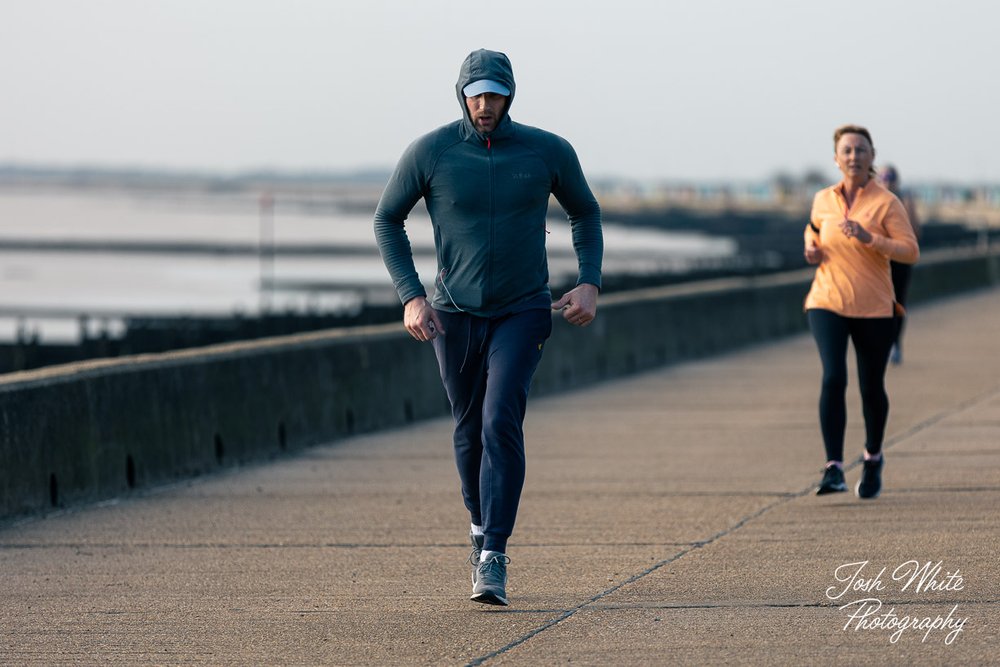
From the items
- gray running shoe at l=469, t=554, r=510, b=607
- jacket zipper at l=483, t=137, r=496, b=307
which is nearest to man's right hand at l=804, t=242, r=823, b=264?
jacket zipper at l=483, t=137, r=496, b=307

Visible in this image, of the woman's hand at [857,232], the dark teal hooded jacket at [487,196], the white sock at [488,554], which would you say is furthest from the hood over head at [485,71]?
the woman's hand at [857,232]

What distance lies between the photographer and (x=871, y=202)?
31.8 ft

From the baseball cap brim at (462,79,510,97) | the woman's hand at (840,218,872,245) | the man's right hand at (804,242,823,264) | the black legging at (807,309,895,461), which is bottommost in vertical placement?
the black legging at (807,309,895,461)

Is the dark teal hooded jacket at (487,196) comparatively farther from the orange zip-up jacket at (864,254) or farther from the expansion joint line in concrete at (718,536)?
the orange zip-up jacket at (864,254)

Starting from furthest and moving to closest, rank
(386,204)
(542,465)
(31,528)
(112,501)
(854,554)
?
(542,465), (112,501), (31,528), (854,554), (386,204)

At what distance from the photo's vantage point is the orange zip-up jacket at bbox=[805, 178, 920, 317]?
962 centimetres

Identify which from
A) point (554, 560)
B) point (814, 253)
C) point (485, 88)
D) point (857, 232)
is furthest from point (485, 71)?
point (814, 253)

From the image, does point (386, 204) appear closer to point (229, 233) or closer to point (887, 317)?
point (887, 317)

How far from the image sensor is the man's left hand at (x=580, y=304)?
717cm

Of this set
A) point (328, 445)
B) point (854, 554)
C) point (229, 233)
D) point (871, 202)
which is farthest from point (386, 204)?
point (229, 233)

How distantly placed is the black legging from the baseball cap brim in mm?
3187

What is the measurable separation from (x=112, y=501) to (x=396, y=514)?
5.08ft

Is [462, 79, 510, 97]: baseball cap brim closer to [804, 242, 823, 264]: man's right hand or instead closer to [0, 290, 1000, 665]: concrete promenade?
[0, 290, 1000, 665]: concrete promenade

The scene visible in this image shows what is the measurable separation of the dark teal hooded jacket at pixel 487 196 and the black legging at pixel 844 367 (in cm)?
270
